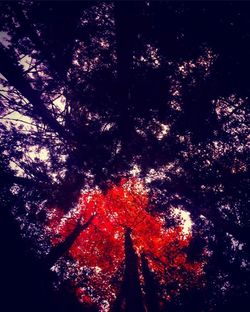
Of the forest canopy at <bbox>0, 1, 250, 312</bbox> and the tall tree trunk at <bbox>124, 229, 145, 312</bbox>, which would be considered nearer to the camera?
the forest canopy at <bbox>0, 1, 250, 312</bbox>

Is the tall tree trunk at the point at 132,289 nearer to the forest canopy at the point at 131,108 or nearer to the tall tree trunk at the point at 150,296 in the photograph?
the forest canopy at the point at 131,108

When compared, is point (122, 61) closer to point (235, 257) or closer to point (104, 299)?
point (235, 257)

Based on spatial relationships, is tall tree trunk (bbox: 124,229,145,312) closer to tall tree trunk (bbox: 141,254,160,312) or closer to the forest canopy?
the forest canopy

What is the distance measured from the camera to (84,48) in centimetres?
919

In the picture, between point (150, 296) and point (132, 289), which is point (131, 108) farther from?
point (150, 296)

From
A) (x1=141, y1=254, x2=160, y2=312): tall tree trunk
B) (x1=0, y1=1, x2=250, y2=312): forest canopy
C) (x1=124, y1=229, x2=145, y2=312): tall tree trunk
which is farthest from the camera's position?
(x1=141, y1=254, x2=160, y2=312): tall tree trunk

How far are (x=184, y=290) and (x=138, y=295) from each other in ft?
41.6

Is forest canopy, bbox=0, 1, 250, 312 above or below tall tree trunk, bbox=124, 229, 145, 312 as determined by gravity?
above

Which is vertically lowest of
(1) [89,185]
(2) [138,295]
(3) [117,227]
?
(2) [138,295]

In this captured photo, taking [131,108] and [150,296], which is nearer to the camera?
[131,108]

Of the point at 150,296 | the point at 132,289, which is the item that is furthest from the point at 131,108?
the point at 150,296

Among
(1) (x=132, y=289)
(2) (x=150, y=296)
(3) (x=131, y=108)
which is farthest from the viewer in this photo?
(2) (x=150, y=296)

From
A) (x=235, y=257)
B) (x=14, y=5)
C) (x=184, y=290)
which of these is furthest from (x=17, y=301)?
(x=184, y=290)

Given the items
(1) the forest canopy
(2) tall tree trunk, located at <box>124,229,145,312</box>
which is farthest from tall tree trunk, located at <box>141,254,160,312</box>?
(2) tall tree trunk, located at <box>124,229,145,312</box>
